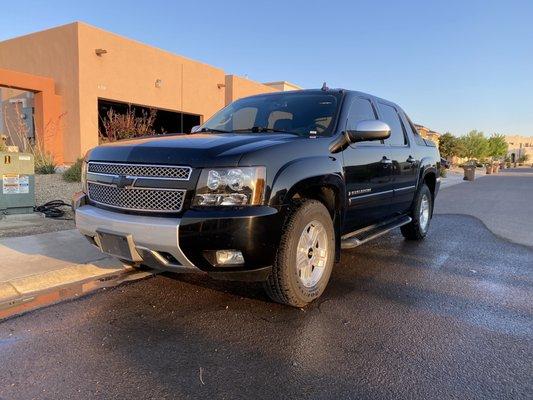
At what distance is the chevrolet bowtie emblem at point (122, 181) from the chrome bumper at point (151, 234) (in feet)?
0.78

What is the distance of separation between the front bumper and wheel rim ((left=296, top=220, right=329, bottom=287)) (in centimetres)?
43

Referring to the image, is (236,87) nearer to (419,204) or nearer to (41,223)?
(41,223)

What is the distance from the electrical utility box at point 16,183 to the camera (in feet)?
23.9

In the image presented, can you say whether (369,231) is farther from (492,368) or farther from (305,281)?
(492,368)

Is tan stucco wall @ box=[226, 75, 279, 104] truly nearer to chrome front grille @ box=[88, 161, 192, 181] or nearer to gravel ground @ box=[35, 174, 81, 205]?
gravel ground @ box=[35, 174, 81, 205]

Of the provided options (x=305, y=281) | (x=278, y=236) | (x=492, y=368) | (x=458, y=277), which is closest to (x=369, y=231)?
(x=458, y=277)

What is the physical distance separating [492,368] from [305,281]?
1593 mm

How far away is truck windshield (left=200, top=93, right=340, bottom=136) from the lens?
15.5 feet

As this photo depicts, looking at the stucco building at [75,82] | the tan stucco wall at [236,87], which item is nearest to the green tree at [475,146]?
the tan stucco wall at [236,87]

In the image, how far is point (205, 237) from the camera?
11.0 feet

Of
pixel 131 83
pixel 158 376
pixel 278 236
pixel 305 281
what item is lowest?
pixel 158 376

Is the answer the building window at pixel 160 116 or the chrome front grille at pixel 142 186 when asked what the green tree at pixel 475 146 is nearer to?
the building window at pixel 160 116

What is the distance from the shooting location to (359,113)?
5.20 meters

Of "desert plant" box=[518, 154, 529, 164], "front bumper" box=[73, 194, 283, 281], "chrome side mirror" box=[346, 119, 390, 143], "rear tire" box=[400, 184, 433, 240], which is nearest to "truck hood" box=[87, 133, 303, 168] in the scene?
"front bumper" box=[73, 194, 283, 281]
